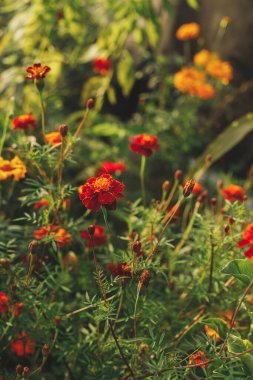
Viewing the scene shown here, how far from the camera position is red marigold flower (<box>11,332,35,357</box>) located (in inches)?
49.6

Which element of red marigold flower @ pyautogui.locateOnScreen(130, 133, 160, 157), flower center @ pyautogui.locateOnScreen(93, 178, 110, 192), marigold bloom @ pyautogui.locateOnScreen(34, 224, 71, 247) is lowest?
marigold bloom @ pyautogui.locateOnScreen(34, 224, 71, 247)

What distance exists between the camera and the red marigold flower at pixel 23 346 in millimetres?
1260

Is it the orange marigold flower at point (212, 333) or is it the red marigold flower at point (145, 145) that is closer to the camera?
the orange marigold flower at point (212, 333)

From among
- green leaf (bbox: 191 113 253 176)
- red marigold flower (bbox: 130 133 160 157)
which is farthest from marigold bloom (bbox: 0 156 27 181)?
green leaf (bbox: 191 113 253 176)

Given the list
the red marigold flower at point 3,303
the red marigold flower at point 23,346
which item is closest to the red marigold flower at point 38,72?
the red marigold flower at point 3,303

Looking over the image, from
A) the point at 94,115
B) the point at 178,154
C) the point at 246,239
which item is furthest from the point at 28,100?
the point at 246,239

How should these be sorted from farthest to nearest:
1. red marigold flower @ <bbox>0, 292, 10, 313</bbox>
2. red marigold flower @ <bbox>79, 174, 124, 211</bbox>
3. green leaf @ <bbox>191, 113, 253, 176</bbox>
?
1. green leaf @ <bbox>191, 113, 253, 176</bbox>
2. red marigold flower @ <bbox>0, 292, 10, 313</bbox>
3. red marigold flower @ <bbox>79, 174, 124, 211</bbox>

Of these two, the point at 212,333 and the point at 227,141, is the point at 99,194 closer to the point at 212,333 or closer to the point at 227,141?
the point at 212,333

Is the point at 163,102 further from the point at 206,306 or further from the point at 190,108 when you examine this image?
→ the point at 206,306

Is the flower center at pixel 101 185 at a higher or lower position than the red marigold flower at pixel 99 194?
higher

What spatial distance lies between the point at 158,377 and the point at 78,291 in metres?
0.62

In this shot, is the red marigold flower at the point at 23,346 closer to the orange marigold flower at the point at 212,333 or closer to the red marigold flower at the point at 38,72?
the orange marigold flower at the point at 212,333

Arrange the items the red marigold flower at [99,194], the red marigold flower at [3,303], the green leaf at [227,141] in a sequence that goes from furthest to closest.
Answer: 1. the green leaf at [227,141]
2. the red marigold flower at [3,303]
3. the red marigold flower at [99,194]

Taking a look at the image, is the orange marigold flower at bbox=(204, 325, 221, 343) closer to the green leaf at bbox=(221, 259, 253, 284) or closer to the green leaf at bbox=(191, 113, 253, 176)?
the green leaf at bbox=(221, 259, 253, 284)
